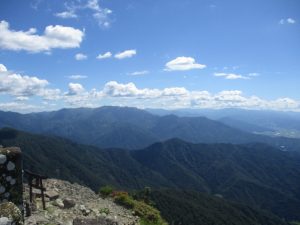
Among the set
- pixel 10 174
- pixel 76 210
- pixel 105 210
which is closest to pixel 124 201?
pixel 105 210

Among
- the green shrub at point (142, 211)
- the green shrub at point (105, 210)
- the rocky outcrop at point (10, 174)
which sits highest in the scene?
the rocky outcrop at point (10, 174)

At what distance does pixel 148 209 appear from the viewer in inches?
1071

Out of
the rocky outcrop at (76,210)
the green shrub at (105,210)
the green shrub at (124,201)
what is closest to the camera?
the rocky outcrop at (76,210)

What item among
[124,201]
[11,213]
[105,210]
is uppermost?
[11,213]

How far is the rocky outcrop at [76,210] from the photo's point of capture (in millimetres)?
16770

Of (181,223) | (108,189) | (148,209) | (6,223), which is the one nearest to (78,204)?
(148,209)

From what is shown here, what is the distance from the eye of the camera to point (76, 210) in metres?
21.0

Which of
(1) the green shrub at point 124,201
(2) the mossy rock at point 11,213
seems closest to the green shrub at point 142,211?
(1) the green shrub at point 124,201

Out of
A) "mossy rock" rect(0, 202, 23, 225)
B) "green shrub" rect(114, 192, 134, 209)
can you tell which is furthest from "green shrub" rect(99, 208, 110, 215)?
"mossy rock" rect(0, 202, 23, 225)

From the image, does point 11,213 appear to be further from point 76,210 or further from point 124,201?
point 124,201

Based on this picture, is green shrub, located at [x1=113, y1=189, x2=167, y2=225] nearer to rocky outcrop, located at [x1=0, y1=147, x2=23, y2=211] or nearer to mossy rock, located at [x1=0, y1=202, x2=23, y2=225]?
rocky outcrop, located at [x1=0, y1=147, x2=23, y2=211]

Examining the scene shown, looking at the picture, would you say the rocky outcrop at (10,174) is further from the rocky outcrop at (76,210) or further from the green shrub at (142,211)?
the green shrub at (142,211)

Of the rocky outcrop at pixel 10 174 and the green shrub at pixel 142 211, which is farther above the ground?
the rocky outcrop at pixel 10 174

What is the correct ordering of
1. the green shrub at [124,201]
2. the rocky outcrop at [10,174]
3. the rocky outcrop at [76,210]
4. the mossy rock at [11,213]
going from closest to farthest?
the mossy rock at [11,213], the rocky outcrop at [10,174], the rocky outcrop at [76,210], the green shrub at [124,201]
